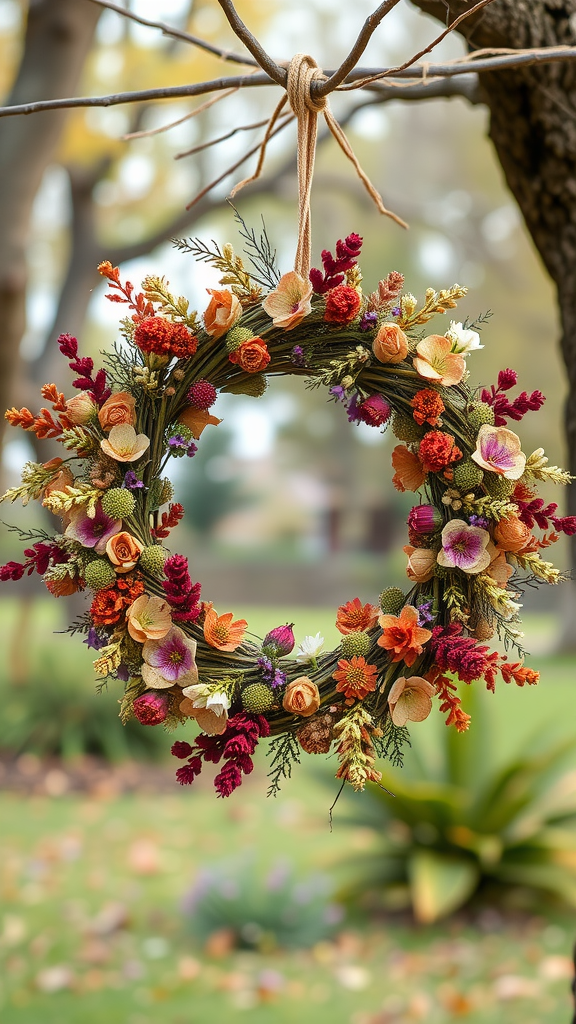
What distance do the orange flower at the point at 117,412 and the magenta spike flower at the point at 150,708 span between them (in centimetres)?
31

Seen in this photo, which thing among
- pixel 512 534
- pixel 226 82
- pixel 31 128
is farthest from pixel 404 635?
pixel 31 128

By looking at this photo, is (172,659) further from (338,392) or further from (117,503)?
(338,392)

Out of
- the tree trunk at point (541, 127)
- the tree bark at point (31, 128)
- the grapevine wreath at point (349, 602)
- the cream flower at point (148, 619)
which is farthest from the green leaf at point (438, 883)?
the cream flower at point (148, 619)

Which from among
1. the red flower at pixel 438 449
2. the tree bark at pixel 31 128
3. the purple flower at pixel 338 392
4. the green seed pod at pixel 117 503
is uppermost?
the tree bark at pixel 31 128

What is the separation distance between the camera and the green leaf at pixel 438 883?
3.19 m

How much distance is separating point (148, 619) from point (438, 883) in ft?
8.80

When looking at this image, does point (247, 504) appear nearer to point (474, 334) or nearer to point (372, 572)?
point (372, 572)

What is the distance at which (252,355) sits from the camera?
103cm

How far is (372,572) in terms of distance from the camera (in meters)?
13.8

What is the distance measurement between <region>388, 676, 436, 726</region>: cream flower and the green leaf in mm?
2396

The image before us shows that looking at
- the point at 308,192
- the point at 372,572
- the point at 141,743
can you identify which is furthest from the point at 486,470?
the point at 372,572

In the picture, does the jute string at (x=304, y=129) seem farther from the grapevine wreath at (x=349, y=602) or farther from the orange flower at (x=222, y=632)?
the orange flower at (x=222, y=632)

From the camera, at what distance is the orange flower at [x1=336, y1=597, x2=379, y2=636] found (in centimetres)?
110

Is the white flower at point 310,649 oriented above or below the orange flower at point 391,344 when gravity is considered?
below
